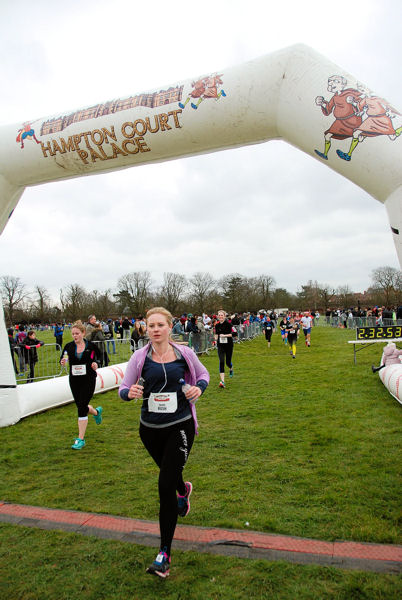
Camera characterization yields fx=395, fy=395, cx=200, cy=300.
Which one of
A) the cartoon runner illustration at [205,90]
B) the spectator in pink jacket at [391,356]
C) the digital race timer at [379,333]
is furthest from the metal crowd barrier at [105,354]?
the cartoon runner illustration at [205,90]

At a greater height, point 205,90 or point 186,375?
point 205,90

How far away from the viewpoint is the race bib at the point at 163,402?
3.11 m

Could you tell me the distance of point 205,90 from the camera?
4625mm

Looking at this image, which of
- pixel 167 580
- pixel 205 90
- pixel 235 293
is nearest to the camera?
pixel 167 580

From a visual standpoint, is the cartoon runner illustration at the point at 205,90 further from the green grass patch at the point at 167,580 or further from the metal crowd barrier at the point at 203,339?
the metal crowd barrier at the point at 203,339

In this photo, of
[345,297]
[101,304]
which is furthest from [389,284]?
[101,304]

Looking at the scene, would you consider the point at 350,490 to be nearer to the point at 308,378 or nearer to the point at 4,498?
the point at 4,498

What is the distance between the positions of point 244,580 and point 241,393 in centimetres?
641

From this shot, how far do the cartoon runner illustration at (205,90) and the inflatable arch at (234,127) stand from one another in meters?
0.01

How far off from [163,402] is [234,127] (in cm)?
333

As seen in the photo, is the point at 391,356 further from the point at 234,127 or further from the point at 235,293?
the point at 235,293

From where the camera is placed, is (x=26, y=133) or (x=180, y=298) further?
(x=180, y=298)

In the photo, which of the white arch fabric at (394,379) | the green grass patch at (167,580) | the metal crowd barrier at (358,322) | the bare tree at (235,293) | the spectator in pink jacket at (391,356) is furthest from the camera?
the bare tree at (235,293)

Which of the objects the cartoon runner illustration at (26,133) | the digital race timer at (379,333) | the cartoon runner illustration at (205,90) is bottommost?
the digital race timer at (379,333)
